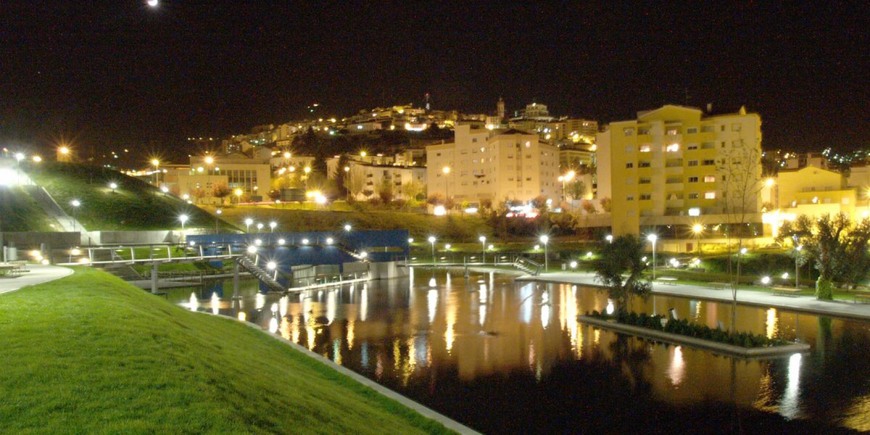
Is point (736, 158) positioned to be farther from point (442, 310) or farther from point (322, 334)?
point (322, 334)

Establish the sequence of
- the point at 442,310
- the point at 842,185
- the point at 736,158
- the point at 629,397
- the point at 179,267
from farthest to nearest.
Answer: the point at 842,185
the point at 736,158
the point at 179,267
the point at 442,310
the point at 629,397

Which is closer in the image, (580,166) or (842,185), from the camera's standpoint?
(842,185)

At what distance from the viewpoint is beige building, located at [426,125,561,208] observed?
10581 centimetres

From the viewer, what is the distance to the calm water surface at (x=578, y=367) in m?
13.2

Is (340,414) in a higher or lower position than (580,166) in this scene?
lower

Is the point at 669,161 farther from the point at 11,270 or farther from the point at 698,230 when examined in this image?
the point at 11,270

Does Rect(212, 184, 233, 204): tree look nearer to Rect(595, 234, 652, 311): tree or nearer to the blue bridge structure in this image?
the blue bridge structure

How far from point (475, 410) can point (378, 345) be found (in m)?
7.94

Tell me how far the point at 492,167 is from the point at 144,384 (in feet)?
330

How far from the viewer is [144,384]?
322 inches

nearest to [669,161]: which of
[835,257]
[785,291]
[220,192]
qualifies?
[785,291]

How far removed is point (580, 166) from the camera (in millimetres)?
134750

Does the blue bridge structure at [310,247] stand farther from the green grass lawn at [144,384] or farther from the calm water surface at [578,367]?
the green grass lawn at [144,384]

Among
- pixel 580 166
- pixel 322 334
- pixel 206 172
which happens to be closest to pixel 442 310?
pixel 322 334
